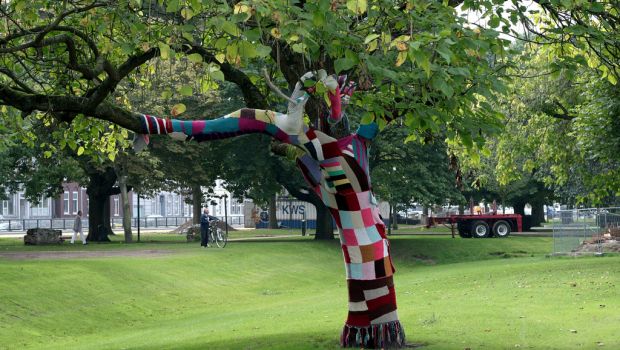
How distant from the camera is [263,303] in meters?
25.1

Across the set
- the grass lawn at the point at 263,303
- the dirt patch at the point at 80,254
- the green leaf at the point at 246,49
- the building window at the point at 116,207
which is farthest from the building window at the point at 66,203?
the green leaf at the point at 246,49

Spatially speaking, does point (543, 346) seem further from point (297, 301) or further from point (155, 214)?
point (155, 214)

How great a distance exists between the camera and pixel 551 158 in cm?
3089

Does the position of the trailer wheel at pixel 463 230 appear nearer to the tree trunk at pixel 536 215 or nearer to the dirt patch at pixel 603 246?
the tree trunk at pixel 536 215

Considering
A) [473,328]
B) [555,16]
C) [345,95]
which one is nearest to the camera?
[345,95]

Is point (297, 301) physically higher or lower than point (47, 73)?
lower

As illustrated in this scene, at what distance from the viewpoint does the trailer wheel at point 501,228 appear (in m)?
54.9

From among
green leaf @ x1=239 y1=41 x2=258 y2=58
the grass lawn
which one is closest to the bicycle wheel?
the grass lawn

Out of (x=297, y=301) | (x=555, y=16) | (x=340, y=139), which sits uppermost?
(x=555, y=16)

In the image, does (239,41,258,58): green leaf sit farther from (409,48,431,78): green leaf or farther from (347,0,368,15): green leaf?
(409,48,431,78): green leaf

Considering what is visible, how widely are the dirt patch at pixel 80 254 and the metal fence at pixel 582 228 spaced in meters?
14.2

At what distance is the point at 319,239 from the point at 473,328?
3114cm

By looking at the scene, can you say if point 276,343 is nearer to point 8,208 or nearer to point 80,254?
point 80,254

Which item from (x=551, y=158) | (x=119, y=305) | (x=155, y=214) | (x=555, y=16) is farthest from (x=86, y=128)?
(x=155, y=214)
